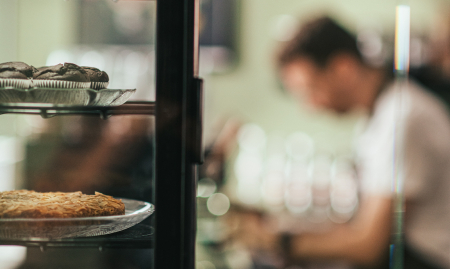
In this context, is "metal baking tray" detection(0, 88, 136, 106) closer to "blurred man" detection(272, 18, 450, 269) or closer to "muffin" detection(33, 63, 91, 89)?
A: "muffin" detection(33, 63, 91, 89)

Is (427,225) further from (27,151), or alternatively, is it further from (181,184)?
(27,151)

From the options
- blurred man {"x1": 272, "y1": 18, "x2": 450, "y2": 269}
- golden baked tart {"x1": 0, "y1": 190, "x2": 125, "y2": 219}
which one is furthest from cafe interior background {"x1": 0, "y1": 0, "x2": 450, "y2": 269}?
golden baked tart {"x1": 0, "y1": 190, "x2": 125, "y2": 219}

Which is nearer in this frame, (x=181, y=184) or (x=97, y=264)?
(x=181, y=184)

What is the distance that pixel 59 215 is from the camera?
1.25 ft

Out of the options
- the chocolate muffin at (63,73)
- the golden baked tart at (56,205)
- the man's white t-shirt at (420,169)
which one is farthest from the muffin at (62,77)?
the man's white t-shirt at (420,169)

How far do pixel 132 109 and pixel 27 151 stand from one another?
1.60 metres

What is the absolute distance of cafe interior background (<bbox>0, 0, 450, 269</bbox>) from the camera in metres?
1.67

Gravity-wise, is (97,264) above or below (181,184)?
below

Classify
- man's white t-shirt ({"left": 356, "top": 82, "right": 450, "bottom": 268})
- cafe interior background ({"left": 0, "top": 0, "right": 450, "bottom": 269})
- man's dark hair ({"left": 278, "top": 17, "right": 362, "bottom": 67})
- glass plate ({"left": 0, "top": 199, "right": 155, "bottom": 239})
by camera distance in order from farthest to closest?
cafe interior background ({"left": 0, "top": 0, "right": 450, "bottom": 269}) < man's dark hair ({"left": 278, "top": 17, "right": 362, "bottom": 67}) < man's white t-shirt ({"left": 356, "top": 82, "right": 450, "bottom": 268}) < glass plate ({"left": 0, "top": 199, "right": 155, "bottom": 239})

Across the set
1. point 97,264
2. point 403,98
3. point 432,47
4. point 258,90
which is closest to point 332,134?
point 258,90

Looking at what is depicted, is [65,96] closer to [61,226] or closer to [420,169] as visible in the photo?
[61,226]

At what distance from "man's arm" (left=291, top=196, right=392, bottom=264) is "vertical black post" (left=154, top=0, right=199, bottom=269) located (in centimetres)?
92

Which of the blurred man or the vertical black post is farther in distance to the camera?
the blurred man

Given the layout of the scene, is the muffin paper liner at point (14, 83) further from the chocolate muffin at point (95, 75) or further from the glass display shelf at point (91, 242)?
the glass display shelf at point (91, 242)
